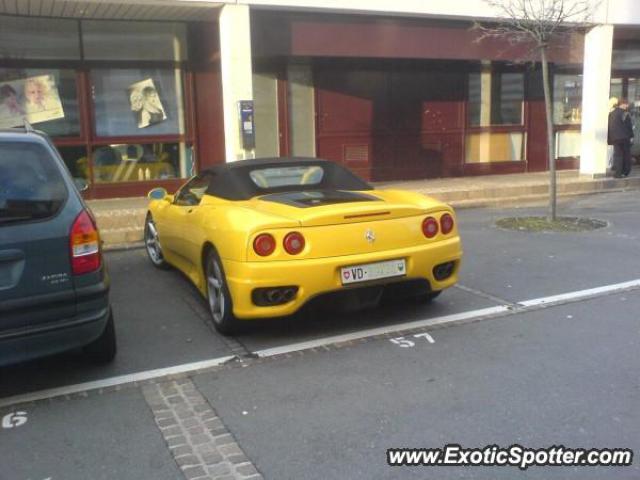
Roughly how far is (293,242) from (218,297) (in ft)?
3.02

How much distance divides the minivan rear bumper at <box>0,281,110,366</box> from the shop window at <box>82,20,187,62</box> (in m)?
8.63

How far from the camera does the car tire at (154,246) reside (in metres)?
7.35

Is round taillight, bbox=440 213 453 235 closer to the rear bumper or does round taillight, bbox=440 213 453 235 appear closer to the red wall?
the rear bumper

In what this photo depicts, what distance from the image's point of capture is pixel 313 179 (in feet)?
19.1

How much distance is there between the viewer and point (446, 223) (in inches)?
204

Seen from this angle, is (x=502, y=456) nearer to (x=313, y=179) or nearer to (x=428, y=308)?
(x=428, y=308)

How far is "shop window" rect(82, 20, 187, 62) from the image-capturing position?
11.4 meters

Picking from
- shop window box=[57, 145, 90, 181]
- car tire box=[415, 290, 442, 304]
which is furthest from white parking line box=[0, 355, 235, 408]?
shop window box=[57, 145, 90, 181]

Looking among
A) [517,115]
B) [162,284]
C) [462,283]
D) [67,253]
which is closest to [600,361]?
[462,283]

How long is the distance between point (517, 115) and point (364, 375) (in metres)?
12.4

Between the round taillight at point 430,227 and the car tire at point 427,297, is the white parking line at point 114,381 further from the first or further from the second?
the car tire at point 427,297

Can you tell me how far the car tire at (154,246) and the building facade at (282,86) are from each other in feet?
11.0

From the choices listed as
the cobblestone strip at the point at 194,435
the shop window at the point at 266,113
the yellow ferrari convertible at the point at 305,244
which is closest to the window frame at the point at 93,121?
the shop window at the point at 266,113
